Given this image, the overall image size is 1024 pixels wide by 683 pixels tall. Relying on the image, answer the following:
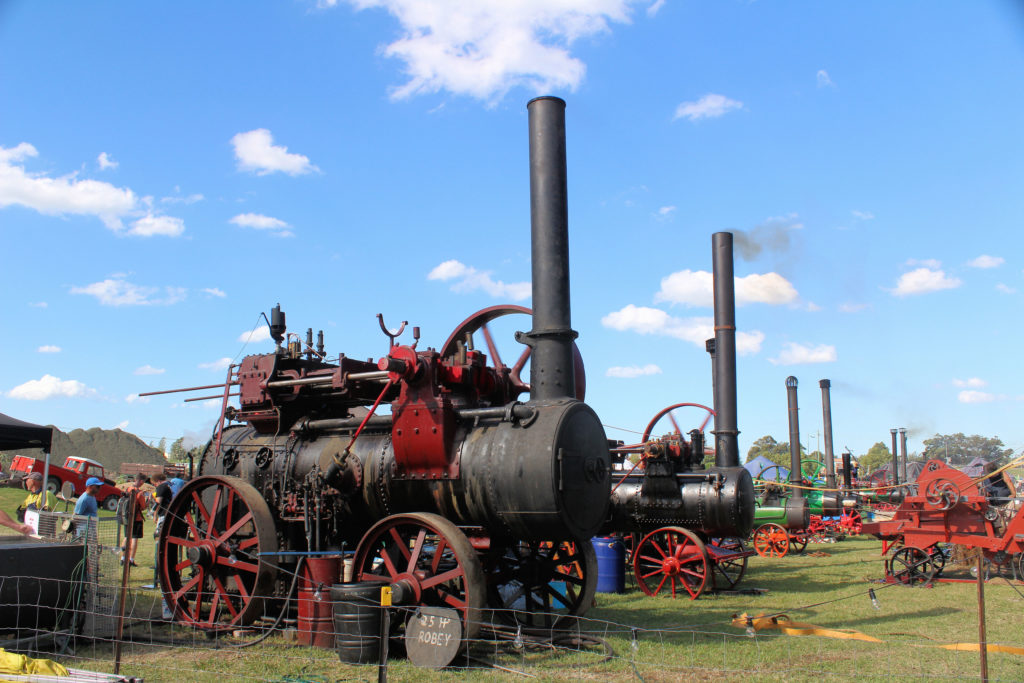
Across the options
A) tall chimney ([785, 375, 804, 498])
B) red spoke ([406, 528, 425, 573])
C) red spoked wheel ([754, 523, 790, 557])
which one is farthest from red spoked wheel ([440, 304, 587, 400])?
tall chimney ([785, 375, 804, 498])

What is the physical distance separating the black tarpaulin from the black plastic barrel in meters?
6.40

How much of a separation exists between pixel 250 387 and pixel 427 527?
3231 millimetres

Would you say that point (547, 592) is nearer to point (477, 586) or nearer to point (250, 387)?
point (477, 586)

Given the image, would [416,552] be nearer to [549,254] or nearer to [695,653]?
[695,653]

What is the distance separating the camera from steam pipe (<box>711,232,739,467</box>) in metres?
13.7

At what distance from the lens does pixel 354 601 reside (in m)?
6.54

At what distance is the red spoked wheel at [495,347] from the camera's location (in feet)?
28.6

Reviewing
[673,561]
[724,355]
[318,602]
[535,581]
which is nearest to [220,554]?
[318,602]

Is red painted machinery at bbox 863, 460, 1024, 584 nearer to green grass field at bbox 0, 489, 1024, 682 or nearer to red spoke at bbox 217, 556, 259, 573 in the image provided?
green grass field at bbox 0, 489, 1024, 682

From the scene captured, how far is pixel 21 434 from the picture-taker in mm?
10734

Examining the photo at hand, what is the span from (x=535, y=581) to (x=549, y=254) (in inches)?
123

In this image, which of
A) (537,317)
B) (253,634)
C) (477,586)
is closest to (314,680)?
(477,586)

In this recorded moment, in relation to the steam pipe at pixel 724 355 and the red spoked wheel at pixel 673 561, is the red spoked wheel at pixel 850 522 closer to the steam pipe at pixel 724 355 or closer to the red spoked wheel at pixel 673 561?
the steam pipe at pixel 724 355

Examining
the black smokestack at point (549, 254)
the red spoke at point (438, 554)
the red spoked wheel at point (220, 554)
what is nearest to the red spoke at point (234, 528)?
the red spoked wheel at point (220, 554)
